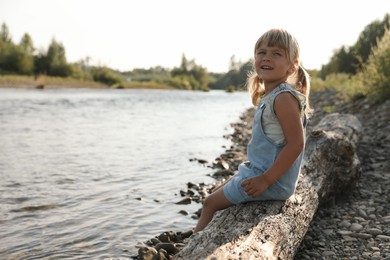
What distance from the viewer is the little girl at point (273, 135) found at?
288cm

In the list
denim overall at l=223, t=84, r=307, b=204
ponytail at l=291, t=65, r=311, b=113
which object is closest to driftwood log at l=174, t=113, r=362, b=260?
denim overall at l=223, t=84, r=307, b=204

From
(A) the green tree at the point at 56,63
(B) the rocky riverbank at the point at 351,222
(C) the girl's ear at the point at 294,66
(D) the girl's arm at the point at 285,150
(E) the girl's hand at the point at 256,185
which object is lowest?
(B) the rocky riverbank at the point at 351,222

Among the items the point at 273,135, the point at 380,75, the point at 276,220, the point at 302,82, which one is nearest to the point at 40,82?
the point at 380,75

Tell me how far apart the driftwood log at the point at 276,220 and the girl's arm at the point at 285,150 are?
20cm

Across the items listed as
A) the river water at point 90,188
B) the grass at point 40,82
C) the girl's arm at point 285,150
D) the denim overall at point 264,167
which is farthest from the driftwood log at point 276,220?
the grass at point 40,82

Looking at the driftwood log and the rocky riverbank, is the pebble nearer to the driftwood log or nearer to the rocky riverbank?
the rocky riverbank

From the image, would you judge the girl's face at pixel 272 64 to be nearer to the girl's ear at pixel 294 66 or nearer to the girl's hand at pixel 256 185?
the girl's ear at pixel 294 66

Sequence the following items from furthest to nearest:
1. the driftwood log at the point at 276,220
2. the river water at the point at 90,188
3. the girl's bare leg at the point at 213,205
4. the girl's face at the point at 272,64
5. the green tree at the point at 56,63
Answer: the green tree at the point at 56,63 → the river water at the point at 90,188 → the girl's bare leg at the point at 213,205 → the girl's face at the point at 272,64 → the driftwood log at the point at 276,220

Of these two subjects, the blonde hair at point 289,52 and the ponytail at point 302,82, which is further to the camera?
the ponytail at point 302,82

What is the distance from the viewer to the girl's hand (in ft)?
9.41

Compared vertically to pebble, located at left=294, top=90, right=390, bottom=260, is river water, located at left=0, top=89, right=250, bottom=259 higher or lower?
lower

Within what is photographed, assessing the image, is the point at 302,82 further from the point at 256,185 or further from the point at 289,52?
the point at 256,185

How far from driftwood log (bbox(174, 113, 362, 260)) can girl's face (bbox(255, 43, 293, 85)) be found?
1.04 meters

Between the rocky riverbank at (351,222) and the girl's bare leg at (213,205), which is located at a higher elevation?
the girl's bare leg at (213,205)
